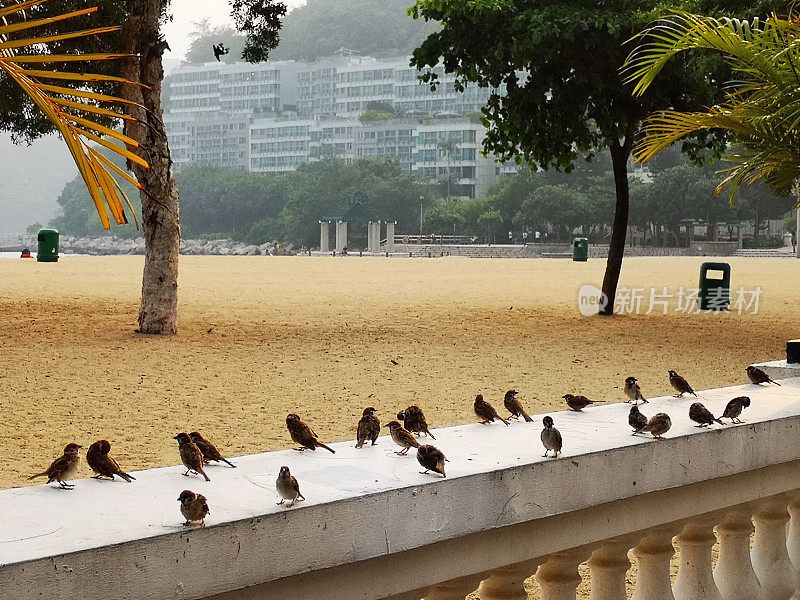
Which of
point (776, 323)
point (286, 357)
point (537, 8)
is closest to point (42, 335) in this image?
point (286, 357)

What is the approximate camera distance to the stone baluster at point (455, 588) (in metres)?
2.24

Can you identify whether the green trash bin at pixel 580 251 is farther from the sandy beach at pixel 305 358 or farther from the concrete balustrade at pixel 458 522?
the concrete balustrade at pixel 458 522

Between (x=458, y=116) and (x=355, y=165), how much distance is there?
24913 mm

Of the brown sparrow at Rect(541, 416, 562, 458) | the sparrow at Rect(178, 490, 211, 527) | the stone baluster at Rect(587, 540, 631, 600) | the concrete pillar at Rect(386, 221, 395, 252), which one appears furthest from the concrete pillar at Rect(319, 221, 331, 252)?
the sparrow at Rect(178, 490, 211, 527)

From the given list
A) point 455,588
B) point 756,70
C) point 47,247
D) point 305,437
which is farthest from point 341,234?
point 455,588

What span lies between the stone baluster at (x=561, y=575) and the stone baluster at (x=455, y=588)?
277mm

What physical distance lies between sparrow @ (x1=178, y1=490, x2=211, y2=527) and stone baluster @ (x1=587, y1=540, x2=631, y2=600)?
3.67ft

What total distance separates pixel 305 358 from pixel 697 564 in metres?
9.74

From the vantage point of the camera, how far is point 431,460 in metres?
2.20

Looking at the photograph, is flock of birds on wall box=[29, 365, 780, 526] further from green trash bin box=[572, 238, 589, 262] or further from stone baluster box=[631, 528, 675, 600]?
green trash bin box=[572, 238, 589, 262]

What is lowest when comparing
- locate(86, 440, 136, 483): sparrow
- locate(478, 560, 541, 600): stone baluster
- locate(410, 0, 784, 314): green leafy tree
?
locate(478, 560, 541, 600): stone baluster

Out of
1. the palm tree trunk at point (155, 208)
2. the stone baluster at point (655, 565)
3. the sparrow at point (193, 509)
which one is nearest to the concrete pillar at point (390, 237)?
the palm tree trunk at point (155, 208)

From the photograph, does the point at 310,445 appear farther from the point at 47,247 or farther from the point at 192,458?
the point at 47,247

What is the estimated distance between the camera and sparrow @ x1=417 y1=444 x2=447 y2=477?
86.0 inches
